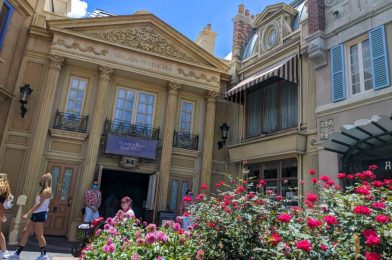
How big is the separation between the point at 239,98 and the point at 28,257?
8829mm

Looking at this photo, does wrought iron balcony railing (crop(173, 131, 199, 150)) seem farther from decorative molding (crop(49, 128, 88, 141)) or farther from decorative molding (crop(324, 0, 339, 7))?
decorative molding (crop(324, 0, 339, 7))

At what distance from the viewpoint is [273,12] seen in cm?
1171

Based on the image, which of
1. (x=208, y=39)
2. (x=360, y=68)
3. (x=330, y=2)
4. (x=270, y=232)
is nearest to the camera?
(x=270, y=232)

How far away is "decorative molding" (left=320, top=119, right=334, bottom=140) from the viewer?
8.27m

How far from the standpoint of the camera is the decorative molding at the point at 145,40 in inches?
445

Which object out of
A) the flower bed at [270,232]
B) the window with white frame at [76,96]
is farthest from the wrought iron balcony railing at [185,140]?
the flower bed at [270,232]

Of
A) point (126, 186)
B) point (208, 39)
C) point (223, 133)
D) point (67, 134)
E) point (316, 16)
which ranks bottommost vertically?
point (126, 186)

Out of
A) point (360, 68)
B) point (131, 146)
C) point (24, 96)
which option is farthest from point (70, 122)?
point (360, 68)

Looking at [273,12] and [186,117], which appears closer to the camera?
[273,12]

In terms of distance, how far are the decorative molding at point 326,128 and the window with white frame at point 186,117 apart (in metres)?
5.31

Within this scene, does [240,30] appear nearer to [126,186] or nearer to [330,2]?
[330,2]

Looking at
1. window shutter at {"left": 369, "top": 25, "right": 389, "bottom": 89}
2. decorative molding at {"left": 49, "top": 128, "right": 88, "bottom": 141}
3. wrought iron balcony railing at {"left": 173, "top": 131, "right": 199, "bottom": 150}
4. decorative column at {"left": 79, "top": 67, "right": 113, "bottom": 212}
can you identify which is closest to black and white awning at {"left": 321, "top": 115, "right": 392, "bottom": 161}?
window shutter at {"left": 369, "top": 25, "right": 389, "bottom": 89}

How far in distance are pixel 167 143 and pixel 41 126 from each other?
419cm

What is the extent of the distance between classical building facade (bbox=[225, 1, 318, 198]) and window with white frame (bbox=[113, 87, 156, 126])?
3080mm
